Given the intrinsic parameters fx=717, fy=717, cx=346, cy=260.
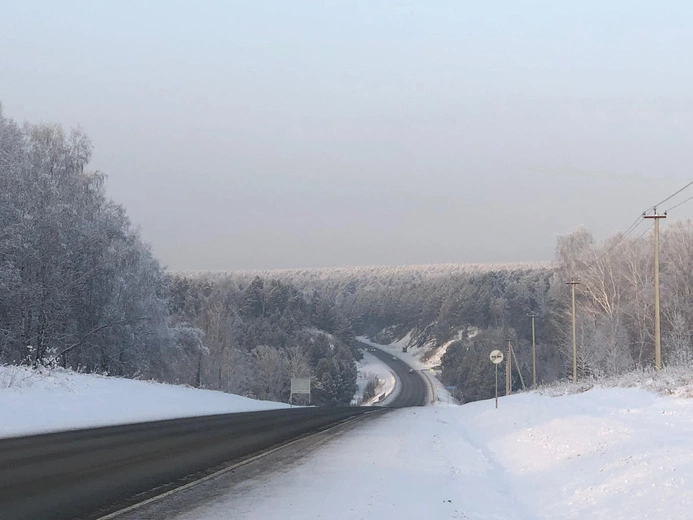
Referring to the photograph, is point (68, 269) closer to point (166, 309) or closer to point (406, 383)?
point (166, 309)

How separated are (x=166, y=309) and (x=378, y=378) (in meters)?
98.1

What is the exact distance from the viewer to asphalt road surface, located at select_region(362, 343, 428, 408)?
365 feet

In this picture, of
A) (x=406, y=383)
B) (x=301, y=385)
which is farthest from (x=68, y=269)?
(x=406, y=383)

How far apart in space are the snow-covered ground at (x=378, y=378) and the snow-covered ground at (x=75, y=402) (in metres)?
78.4

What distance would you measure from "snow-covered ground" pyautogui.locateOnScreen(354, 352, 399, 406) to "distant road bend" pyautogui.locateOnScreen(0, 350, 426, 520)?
8887 centimetres

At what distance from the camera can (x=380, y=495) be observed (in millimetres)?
10664

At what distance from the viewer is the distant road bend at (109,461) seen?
29.8ft

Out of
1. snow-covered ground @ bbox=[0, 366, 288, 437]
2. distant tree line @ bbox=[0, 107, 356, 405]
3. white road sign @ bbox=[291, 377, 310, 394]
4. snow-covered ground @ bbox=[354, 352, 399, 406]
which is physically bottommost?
snow-covered ground @ bbox=[354, 352, 399, 406]

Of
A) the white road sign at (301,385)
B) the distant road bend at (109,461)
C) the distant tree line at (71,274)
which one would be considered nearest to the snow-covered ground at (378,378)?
→ the white road sign at (301,385)

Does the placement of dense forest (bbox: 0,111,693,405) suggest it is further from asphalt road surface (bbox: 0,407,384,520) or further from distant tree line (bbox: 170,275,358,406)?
asphalt road surface (bbox: 0,407,384,520)

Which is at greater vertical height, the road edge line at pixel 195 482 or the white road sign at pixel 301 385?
the road edge line at pixel 195 482

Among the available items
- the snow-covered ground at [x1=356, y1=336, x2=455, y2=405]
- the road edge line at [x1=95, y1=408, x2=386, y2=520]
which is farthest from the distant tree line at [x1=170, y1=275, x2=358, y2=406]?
the road edge line at [x1=95, y1=408, x2=386, y2=520]

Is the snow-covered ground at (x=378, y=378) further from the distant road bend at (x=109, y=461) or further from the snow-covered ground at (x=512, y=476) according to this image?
the snow-covered ground at (x=512, y=476)

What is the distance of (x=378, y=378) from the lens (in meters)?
145
